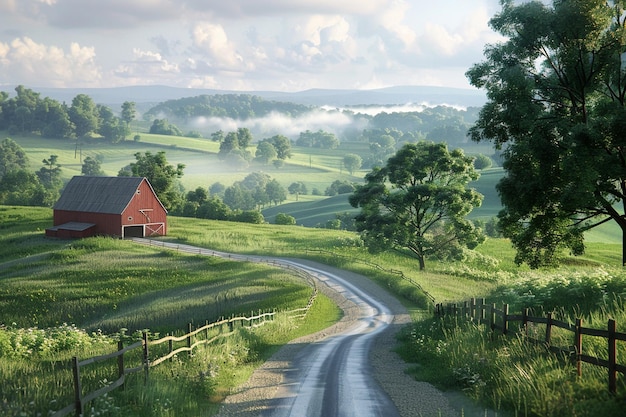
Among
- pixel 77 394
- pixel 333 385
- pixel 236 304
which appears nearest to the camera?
pixel 77 394

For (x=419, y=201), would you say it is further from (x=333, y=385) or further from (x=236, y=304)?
(x=333, y=385)

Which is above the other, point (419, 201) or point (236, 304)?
point (419, 201)

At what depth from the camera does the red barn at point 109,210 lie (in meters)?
75.5

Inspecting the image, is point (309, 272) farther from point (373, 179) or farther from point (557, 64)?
point (557, 64)

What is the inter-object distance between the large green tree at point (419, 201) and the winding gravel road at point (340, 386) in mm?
24970

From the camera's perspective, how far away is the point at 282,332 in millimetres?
28703

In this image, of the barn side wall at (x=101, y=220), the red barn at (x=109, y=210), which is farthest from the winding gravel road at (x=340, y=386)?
the red barn at (x=109, y=210)

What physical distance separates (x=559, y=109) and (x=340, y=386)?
1843 centimetres

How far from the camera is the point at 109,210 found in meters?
75.8

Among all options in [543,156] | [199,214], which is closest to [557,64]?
[543,156]

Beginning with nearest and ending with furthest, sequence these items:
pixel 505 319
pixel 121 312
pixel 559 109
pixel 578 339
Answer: pixel 578 339, pixel 505 319, pixel 559 109, pixel 121 312

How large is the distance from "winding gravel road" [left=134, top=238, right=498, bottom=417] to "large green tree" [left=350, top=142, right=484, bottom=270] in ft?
81.9

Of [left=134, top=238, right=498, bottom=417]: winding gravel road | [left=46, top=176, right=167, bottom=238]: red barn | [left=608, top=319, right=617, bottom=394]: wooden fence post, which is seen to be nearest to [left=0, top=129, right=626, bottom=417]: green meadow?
[left=608, top=319, right=617, bottom=394]: wooden fence post

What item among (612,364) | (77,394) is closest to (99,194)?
(77,394)
